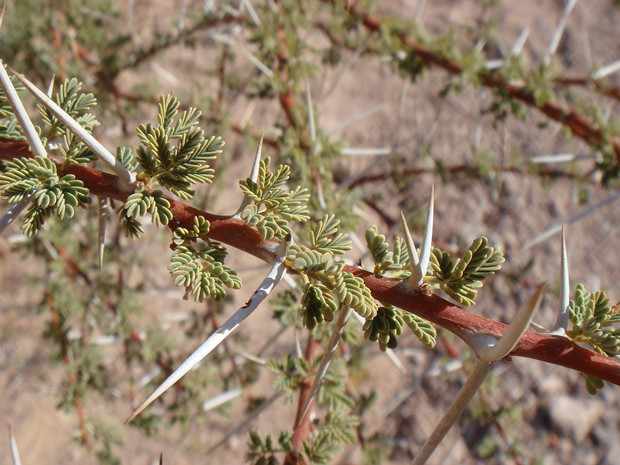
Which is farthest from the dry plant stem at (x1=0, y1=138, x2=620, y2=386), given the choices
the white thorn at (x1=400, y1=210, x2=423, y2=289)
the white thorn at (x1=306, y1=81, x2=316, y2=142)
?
the white thorn at (x1=306, y1=81, x2=316, y2=142)

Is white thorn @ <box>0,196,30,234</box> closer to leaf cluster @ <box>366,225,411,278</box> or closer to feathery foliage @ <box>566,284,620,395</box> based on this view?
leaf cluster @ <box>366,225,411,278</box>

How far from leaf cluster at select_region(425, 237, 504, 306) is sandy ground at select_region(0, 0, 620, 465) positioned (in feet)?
7.06

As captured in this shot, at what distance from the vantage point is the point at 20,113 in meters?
0.82

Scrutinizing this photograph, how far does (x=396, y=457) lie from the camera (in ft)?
10.9

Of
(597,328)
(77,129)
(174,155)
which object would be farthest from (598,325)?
(77,129)

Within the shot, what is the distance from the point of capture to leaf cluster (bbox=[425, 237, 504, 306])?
2.76 ft

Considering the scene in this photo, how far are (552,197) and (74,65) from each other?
3111 millimetres

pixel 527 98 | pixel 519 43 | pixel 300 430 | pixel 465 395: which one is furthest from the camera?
pixel 519 43

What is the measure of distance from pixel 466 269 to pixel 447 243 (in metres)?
2.43

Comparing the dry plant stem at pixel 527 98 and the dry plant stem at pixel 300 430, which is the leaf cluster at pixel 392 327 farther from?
the dry plant stem at pixel 527 98

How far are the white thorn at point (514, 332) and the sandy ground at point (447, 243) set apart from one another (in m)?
2.26

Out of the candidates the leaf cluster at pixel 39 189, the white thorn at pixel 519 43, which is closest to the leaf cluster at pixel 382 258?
the leaf cluster at pixel 39 189

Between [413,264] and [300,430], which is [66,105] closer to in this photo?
[413,264]

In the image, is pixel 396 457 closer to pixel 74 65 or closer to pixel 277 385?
pixel 277 385
